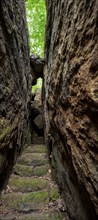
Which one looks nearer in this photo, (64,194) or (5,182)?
(64,194)

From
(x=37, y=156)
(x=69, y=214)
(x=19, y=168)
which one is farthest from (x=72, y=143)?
(x=37, y=156)

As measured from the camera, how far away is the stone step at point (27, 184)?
4.88 metres

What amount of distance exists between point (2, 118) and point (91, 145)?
2283 mm

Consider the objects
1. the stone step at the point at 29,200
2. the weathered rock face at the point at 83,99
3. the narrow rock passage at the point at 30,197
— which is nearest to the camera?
the weathered rock face at the point at 83,99

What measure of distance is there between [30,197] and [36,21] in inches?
582

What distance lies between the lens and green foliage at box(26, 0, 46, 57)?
48.2ft

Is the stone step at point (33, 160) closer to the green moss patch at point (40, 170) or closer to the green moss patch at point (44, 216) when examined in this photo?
the green moss patch at point (40, 170)

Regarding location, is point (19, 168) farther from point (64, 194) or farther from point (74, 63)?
point (74, 63)

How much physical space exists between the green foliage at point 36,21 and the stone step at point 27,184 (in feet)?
42.2

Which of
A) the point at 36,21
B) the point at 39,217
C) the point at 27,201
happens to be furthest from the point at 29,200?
the point at 36,21

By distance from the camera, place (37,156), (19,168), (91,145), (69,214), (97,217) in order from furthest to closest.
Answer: (37,156), (19,168), (69,214), (97,217), (91,145)

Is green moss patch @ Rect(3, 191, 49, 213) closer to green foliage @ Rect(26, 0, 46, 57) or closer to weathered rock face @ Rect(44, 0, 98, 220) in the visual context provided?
weathered rock face @ Rect(44, 0, 98, 220)

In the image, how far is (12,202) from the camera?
14.0 feet

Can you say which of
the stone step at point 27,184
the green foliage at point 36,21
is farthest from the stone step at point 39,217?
the green foliage at point 36,21
